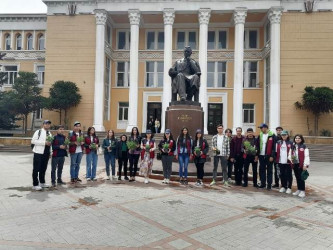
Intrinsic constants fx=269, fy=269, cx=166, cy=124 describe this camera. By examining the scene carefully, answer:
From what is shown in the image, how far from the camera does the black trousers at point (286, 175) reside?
25.9 feet

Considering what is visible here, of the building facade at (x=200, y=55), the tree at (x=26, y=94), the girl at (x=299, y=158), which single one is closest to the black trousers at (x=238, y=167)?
the girl at (x=299, y=158)

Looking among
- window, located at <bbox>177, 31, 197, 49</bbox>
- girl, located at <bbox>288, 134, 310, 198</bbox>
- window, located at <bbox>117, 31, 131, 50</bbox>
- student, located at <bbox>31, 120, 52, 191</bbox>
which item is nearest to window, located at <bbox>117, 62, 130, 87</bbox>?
window, located at <bbox>117, 31, 131, 50</bbox>

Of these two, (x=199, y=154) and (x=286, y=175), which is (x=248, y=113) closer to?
(x=286, y=175)

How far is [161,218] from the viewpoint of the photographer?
208 inches

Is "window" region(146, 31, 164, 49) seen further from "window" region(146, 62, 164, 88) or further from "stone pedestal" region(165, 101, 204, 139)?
"stone pedestal" region(165, 101, 204, 139)

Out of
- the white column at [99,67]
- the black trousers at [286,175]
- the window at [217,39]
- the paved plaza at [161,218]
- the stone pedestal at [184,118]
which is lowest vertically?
the paved plaza at [161,218]

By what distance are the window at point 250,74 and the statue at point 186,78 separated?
1964 centimetres

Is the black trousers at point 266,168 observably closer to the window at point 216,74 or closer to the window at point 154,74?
the window at point 216,74

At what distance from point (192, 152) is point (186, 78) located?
410 cm

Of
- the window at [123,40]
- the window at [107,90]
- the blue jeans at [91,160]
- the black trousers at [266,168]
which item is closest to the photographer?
the black trousers at [266,168]

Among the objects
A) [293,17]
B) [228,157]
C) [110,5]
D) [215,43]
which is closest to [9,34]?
[110,5]

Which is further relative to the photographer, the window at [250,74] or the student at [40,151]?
the window at [250,74]

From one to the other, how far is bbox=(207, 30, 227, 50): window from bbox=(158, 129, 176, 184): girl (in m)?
23.8

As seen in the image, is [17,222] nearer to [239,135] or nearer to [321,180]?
[239,135]
